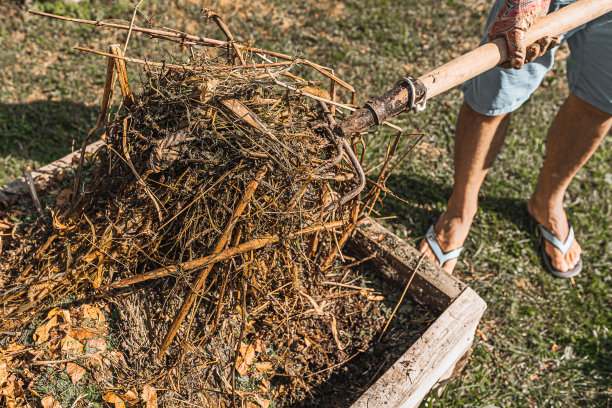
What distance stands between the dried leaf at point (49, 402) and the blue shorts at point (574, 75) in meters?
2.37

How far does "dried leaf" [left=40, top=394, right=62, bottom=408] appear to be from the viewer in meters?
1.71

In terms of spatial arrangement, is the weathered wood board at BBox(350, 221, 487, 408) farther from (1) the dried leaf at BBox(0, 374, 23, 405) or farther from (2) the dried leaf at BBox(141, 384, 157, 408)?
(1) the dried leaf at BBox(0, 374, 23, 405)

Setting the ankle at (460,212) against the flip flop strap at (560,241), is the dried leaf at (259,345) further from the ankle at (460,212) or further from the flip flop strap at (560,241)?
the flip flop strap at (560,241)

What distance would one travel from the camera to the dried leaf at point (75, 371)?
1.77 meters

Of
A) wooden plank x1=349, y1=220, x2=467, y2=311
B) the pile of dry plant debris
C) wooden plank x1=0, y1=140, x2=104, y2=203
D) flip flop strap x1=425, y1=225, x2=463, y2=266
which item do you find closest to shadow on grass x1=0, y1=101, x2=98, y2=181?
wooden plank x1=0, y1=140, x2=104, y2=203

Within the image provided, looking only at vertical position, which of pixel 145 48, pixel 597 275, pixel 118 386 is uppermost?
pixel 145 48

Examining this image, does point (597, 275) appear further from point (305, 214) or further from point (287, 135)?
point (287, 135)

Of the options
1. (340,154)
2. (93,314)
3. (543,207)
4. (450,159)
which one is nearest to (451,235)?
(543,207)

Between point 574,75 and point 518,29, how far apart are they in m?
0.99

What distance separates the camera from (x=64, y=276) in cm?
189

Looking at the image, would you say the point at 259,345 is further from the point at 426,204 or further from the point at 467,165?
the point at 426,204

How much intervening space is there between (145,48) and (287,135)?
117 inches

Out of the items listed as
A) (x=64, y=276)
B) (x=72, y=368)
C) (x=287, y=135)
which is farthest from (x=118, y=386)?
(x=287, y=135)

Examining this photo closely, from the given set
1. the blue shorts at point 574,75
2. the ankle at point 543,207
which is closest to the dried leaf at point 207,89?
the blue shorts at point 574,75
